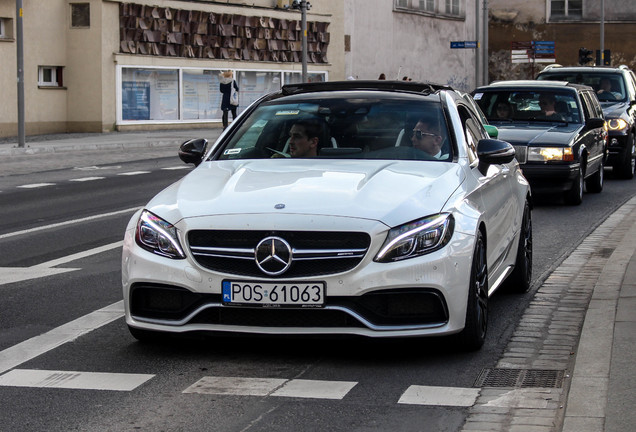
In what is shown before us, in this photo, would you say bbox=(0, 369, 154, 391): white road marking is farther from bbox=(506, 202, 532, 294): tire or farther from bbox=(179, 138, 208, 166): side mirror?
bbox=(506, 202, 532, 294): tire

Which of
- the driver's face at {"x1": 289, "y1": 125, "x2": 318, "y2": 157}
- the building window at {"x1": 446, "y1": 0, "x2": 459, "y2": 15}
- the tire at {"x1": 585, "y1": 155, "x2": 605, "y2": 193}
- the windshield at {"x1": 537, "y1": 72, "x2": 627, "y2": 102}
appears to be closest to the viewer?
the driver's face at {"x1": 289, "y1": 125, "x2": 318, "y2": 157}

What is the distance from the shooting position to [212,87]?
1698 inches

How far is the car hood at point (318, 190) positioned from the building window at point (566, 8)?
6538 cm

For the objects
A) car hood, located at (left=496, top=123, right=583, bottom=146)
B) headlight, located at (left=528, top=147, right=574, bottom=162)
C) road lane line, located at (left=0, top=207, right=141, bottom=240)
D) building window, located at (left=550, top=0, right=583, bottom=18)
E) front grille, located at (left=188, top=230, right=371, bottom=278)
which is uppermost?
building window, located at (left=550, top=0, right=583, bottom=18)

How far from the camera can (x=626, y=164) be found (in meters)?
21.4

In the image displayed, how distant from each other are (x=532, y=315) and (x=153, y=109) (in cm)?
3243

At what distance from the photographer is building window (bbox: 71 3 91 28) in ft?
121

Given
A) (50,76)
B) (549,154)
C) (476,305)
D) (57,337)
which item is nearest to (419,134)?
(476,305)

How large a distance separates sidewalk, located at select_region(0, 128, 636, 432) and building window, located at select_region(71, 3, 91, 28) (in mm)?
26591

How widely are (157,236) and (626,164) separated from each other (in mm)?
15919

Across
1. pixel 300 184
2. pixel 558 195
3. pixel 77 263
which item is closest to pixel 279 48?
pixel 558 195

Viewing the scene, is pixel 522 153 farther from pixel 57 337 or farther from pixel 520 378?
pixel 520 378

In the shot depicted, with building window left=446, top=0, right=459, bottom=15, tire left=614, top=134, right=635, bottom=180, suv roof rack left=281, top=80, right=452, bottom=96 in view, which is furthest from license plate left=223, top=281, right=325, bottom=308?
building window left=446, top=0, right=459, bottom=15

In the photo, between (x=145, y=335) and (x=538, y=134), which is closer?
(x=145, y=335)
